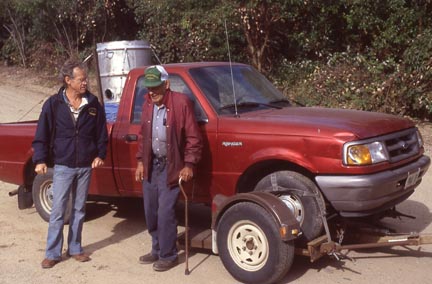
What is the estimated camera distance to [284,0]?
1370cm

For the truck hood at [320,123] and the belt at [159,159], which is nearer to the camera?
the truck hood at [320,123]

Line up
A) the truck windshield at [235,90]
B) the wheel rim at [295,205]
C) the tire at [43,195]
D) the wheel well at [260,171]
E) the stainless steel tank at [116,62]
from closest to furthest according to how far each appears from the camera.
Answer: the wheel rim at [295,205] → the wheel well at [260,171] → the truck windshield at [235,90] → the tire at [43,195] → the stainless steel tank at [116,62]

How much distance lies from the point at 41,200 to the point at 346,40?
9515mm

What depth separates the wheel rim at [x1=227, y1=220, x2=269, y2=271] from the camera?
5.16 meters

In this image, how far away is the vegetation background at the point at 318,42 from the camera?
478 inches

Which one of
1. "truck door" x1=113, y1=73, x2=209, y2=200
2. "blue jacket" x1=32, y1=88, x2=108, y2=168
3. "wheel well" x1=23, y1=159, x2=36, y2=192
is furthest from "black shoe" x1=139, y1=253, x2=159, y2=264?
"wheel well" x1=23, y1=159, x2=36, y2=192

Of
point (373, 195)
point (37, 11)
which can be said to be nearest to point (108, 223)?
point (373, 195)

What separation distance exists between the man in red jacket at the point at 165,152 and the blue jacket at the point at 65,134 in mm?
515

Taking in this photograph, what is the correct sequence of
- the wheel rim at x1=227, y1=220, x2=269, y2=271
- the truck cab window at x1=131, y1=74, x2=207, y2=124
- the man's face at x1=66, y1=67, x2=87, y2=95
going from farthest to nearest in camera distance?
1. the truck cab window at x1=131, y1=74, x2=207, y2=124
2. the man's face at x1=66, y1=67, x2=87, y2=95
3. the wheel rim at x1=227, y1=220, x2=269, y2=271

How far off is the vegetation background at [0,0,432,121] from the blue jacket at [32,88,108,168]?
7.01 meters

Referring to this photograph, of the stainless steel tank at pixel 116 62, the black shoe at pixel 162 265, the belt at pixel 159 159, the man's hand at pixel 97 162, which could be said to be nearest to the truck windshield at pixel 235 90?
the belt at pixel 159 159

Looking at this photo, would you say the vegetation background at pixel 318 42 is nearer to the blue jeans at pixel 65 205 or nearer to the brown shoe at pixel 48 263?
the blue jeans at pixel 65 205

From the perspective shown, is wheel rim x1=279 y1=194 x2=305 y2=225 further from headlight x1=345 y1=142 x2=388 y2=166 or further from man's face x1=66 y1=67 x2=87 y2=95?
man's face x1=66 y1=67 x2=87 y2=95

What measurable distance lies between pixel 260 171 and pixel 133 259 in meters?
1.53
